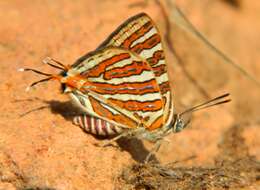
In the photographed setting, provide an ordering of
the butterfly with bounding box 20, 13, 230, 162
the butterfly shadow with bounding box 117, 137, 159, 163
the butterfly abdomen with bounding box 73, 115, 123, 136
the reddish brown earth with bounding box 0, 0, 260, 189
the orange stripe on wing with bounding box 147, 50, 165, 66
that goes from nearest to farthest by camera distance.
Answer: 1. the reddish brown earth with bounding box 0, 0, 260, 189
2. the butterfly with bounding box 20, 13, 230, 162
3. the butterfly abdomen with bounding box 73, 115, 123, 136
4. the orange stripe on wing with bounding box 147, 50, 165, 66
5. the butterfly shadow with bounding box 117, 137, 159, 163

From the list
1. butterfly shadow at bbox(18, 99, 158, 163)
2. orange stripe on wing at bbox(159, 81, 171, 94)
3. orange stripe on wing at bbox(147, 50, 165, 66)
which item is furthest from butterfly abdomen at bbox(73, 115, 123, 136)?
orange stripe on wing at bbox(147, 50, 165, 66)

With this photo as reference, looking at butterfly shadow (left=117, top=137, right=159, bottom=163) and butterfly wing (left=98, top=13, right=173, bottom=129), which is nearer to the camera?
butterfly wing (left=98, top=13, right=173, bottom=129)

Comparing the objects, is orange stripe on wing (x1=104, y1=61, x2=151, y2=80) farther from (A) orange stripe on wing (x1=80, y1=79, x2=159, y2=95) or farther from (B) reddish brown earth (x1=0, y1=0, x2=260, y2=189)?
(B) reddish brown earth (x1=0, y1=0, x2=260, y2=189)

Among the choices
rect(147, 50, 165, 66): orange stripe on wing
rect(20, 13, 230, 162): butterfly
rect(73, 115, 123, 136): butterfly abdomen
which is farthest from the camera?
rect(147, 50, 165, 66): orange stripe on wing

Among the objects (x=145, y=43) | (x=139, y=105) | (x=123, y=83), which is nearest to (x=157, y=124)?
(x=139, y=105)

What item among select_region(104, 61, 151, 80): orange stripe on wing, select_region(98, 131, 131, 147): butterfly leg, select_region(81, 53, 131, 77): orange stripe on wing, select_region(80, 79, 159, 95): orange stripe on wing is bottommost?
select_region(98, 131, 131, 147): butterfly leg

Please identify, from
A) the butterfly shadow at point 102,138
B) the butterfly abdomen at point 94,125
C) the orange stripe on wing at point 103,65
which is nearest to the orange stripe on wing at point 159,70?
the orange stripe on wing at point 103,65

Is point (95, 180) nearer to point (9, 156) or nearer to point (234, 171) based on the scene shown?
point (9, 156)
